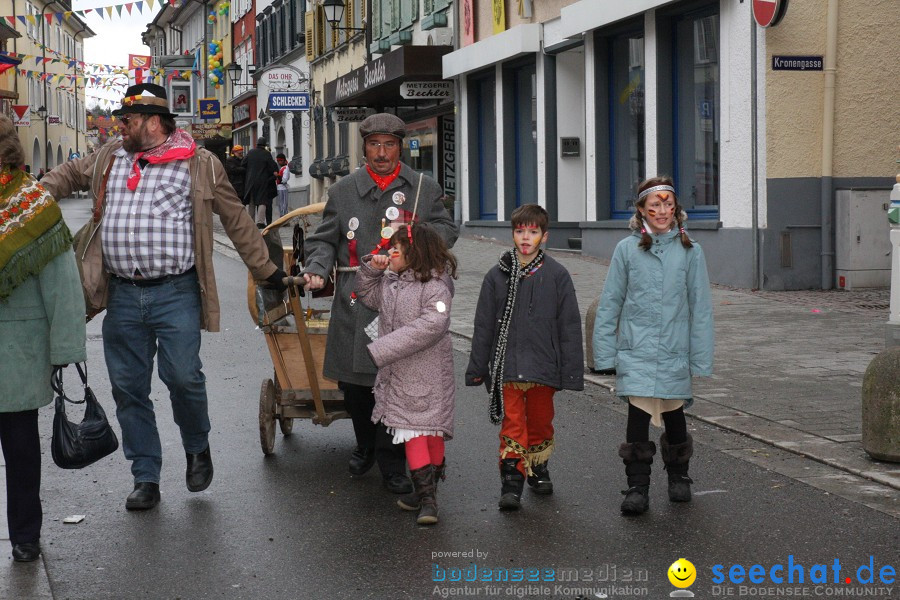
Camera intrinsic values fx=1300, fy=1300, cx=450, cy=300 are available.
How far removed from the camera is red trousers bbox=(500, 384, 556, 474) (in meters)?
5.92

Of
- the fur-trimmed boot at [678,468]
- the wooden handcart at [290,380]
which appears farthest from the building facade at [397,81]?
the fur-trimmed boot at [678,468]

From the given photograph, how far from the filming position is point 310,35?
41312 mm

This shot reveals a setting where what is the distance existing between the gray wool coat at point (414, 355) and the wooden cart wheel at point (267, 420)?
1.28 m

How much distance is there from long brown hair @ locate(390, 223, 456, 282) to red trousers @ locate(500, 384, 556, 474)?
2.12 ft

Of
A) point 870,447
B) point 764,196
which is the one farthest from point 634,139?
point 870,447

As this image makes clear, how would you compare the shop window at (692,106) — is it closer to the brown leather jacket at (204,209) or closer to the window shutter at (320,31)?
the brown leather jacket at (204,209)

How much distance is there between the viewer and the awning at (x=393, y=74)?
85.9 ft

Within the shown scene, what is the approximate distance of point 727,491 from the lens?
6.11 m

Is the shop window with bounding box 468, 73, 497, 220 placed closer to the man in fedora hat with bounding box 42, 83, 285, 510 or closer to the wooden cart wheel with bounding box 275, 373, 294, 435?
the wooden cart wheel with bounding box 275, 373, 294, 435

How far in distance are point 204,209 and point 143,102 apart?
556 millimetres

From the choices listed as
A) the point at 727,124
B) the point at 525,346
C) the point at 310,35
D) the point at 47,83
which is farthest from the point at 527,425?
the point at 47,83

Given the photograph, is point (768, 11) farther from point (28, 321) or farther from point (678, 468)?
point (28, 321)

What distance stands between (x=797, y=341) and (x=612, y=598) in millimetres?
6747

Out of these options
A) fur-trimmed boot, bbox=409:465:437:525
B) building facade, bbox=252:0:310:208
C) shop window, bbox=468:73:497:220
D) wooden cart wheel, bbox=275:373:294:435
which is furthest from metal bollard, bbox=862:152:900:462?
building facade, bbox=252:0:310:208
